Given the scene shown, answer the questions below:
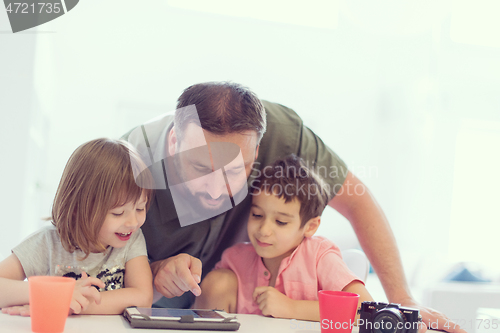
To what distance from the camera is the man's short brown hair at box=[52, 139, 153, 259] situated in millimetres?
783

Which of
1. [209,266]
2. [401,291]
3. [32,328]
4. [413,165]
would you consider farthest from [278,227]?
[413,165]

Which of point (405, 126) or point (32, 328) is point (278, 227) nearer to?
point (32, 328)

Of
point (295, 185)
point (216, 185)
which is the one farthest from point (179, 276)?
point (295, 185)

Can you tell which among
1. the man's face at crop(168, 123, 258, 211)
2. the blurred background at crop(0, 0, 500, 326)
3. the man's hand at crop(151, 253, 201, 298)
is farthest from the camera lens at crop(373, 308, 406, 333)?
the blurred background at crop(0, 0, 500, 326)

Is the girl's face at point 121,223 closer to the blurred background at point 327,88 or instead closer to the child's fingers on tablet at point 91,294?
the child's fingers on tablet at point 91,294

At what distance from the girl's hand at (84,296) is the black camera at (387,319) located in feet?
1.35

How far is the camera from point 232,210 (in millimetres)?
1000

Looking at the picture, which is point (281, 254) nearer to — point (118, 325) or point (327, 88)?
point (118, 325)

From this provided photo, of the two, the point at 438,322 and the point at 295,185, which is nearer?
the point at 438,322

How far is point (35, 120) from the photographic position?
158cm

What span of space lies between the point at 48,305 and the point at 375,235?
79 centimetres

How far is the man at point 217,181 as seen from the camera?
2.83 feet

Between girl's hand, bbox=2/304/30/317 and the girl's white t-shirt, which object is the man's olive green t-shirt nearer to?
the girl's white t-shirt

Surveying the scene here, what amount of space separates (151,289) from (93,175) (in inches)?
9.8
